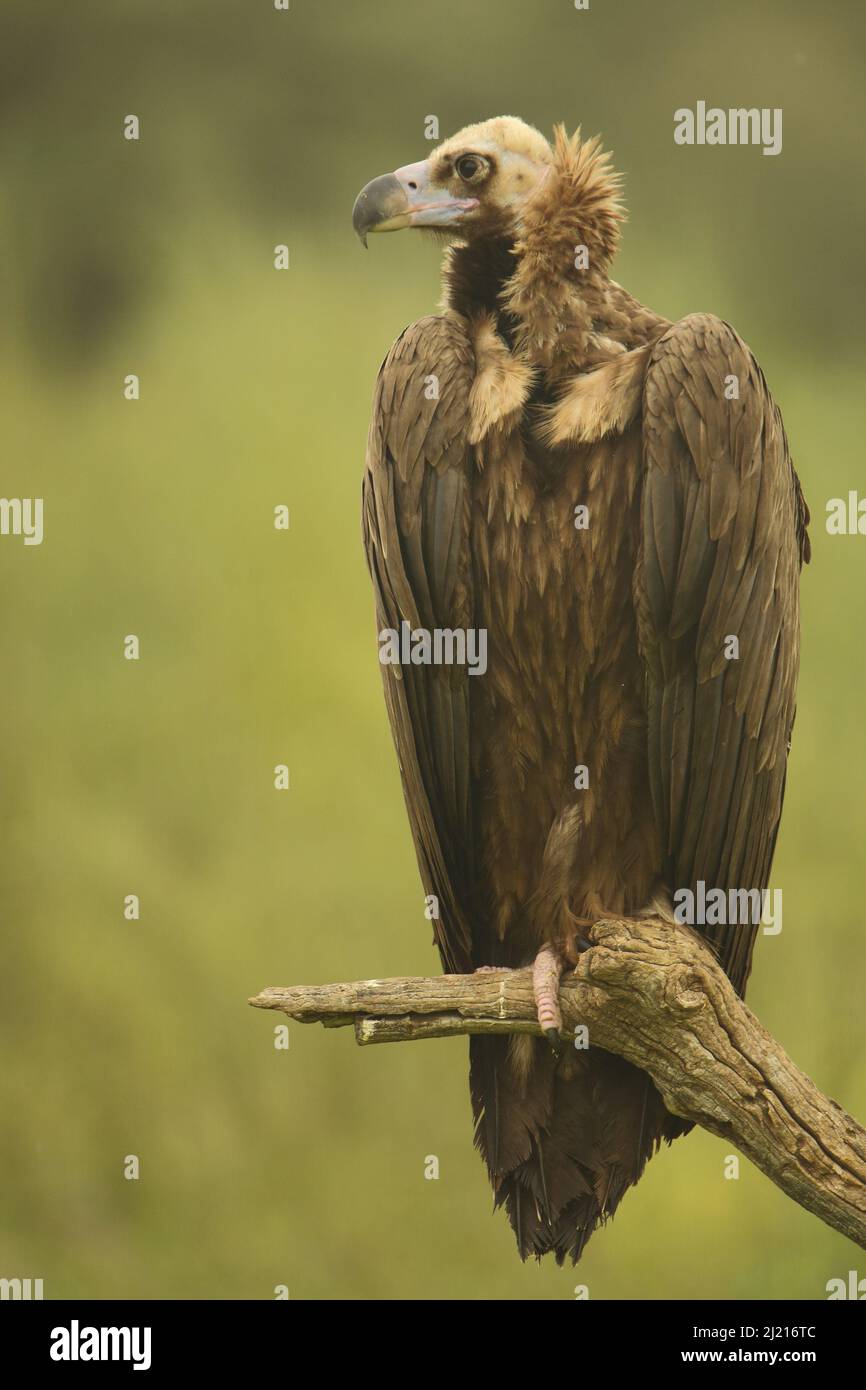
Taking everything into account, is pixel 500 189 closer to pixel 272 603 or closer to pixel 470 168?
pixel 470 168

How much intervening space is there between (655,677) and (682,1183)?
2.16 meters

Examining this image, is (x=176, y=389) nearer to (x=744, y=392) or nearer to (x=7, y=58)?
(x=7, y=58)

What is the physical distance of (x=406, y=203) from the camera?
354 cm

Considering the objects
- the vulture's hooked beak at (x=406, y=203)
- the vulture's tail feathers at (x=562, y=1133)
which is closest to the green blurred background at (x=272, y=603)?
the vulture's tail feathers at (x=562, y=1133)

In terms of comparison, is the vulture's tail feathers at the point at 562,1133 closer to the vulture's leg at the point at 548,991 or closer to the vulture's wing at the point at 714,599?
the vulture's leg at the point at 548,991

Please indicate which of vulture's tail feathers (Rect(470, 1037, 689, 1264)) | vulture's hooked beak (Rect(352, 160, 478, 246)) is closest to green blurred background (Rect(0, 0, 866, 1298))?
vulture's tail feathers (Rect(470, 1037, 689, 1264))

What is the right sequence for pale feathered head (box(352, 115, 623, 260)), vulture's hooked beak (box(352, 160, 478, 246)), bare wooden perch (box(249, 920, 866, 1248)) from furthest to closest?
1. vulture's hooked beak (box(352, 160, 478, 246))
2. pale feathered head (box(352, 115, 623, 260))
3. bare wooden perch (box(249, 920, 866, 1248))

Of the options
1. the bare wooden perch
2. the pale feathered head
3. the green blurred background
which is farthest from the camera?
the green blurred background

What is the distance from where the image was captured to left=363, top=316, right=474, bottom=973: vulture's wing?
3.30m

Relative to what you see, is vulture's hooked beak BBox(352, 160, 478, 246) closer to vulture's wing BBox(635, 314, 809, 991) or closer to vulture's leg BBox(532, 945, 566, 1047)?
vulture's wing BBox(635, 314, 809, 991)

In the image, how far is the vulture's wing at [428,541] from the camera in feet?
10.8

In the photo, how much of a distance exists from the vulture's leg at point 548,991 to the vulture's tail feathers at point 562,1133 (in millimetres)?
262

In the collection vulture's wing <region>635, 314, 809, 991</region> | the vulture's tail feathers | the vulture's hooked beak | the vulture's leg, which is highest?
the vulture's hooked beak

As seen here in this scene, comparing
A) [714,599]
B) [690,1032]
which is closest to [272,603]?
[714,599]
